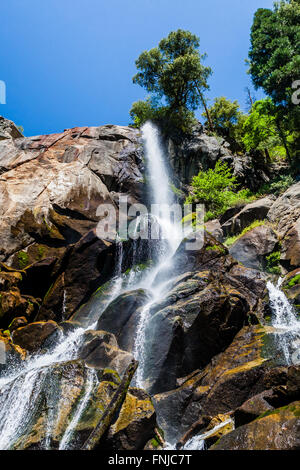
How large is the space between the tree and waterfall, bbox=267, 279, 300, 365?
22.4m

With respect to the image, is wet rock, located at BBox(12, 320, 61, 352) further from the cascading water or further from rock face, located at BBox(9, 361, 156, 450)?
rock face, located at BBox(9, 361, 156, 450)

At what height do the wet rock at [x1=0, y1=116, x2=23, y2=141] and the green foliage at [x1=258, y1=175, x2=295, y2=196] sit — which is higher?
the wet rock at [x1=0, y1=116, x2=23, y2=141]

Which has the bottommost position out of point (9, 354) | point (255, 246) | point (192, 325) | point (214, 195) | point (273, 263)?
point (9, 354)

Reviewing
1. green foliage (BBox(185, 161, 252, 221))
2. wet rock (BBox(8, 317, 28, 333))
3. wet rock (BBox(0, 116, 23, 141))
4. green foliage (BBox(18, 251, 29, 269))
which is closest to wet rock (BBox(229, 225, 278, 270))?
green foliage (BBox(185, 161, 252, 221))

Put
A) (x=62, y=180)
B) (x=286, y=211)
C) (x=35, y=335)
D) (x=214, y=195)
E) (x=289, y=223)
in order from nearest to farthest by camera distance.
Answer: (x=35, y=335) → (x=289, y=223) → (x=286, y=211) → (x=62, y=180) → (x=214, y=195)

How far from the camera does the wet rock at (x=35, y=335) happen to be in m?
11.4

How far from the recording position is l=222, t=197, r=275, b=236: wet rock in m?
17.6

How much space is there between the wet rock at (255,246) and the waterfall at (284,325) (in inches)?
71.0

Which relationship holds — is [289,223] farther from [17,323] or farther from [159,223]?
[17,323]

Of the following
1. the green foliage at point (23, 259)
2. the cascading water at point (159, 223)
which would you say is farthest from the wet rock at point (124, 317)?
the green foliage at point (23, 259)

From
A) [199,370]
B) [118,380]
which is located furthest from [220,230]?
[118,380]

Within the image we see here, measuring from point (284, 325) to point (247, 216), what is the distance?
9046mm

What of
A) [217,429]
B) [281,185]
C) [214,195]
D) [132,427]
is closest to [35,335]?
[132,427]

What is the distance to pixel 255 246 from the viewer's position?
48.0 feet
